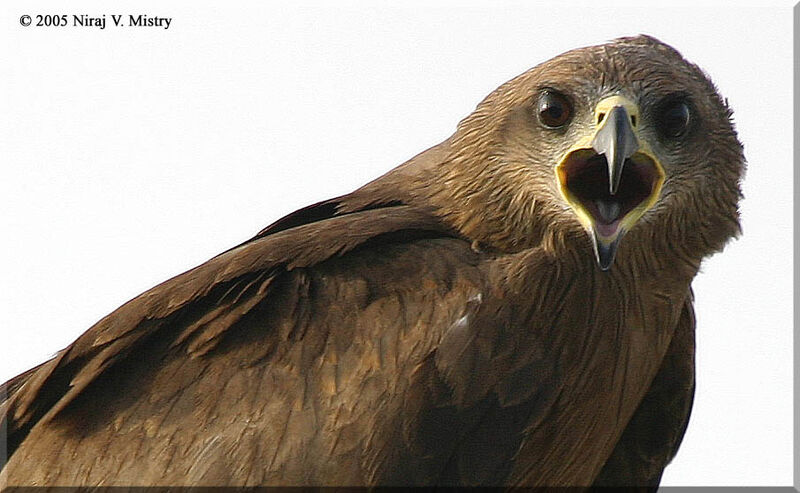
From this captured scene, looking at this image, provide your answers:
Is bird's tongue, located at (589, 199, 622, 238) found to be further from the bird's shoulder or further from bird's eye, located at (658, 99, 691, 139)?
the bird's shoulder

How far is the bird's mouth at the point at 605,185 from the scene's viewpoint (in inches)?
232

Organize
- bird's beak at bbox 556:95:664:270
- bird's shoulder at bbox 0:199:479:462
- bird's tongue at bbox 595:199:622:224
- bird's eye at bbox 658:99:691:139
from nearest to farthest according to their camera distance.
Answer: bird's beak at bbox 556:95:664:270, bird's tongue at bbox 595:199:622:224, bird's eye at bbox 658:99:691:139, bird's shoulder at bbox 0:199:479:462

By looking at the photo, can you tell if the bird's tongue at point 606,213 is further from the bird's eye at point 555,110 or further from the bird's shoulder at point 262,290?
the bird's shoulder at point 262,290

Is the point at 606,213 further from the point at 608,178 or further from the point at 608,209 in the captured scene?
the point at 608,178

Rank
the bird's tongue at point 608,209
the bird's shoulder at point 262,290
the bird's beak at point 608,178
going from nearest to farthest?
the bird's beak at point 608,178 < the bird's tongue at point 608,209 < the bird's shoulder at point 262,290

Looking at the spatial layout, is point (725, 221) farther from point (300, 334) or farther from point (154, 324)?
point (154, 324)

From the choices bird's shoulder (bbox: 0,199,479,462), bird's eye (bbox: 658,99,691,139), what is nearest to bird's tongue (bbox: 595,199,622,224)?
bird's eye (bbox: 658,99,691,139)

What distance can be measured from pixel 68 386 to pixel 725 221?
2.68 m

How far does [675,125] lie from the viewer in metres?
6.00

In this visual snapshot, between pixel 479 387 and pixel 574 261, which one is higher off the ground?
pixel 574 261

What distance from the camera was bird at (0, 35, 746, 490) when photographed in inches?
232

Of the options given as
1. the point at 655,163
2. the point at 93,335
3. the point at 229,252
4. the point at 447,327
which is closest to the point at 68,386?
the point at 93,335

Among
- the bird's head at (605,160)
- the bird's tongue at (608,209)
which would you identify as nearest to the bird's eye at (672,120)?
the bird's head at (605,160)

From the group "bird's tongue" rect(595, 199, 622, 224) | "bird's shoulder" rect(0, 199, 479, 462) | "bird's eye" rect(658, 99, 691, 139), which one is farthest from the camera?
"bird's shoulder" rect(0, 199, 479, 462)
